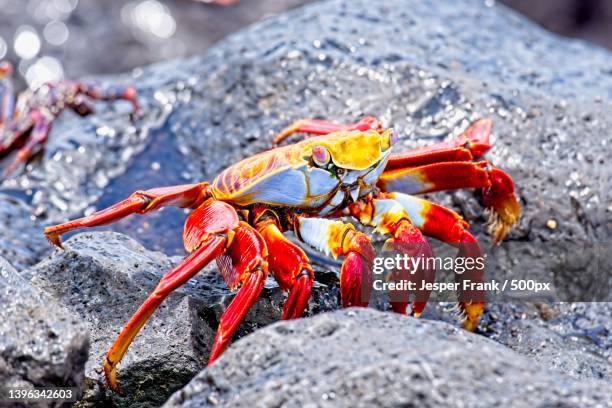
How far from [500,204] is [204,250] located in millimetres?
1449

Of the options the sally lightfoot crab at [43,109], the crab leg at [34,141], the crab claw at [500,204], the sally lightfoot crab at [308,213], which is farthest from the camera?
the sally lightfoot crab at [43,109]

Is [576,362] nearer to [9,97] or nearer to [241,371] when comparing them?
[241,371]

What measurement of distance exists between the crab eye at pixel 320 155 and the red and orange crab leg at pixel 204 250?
33 cm

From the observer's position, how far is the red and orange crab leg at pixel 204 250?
229 centimetres

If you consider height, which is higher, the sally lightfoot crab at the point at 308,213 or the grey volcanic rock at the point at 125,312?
the sally lightfoot crab at the point at 308,213

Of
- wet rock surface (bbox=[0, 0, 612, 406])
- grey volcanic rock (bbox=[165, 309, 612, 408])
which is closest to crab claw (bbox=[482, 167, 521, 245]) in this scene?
wet rock surface (bbox=[0, 0, 612, 406])

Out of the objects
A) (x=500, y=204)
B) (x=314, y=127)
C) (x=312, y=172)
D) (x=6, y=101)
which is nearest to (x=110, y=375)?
(x=312, y=172)

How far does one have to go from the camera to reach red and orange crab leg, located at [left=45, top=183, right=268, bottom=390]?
2.29 metres

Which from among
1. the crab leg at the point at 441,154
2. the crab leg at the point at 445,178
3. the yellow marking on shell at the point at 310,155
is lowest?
the crab leg at the point at 445,178

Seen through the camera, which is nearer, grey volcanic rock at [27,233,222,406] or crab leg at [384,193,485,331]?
grey volcanic rock at [27,233,222,406]

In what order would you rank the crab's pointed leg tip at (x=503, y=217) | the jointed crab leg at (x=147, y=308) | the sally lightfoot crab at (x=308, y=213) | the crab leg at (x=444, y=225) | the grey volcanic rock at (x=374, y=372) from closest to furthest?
the grey volcanic rock at (x=374, y=372) < the jointed crab leg at (x=147, y=308) < the sally lightfoot crab at (x=308, y=213) < the crab leg at (x=444, y=225) < the crab's pointed leg tip at (x=503, y=217)

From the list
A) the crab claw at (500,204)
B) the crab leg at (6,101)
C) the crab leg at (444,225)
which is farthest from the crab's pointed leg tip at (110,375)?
the crab leg at (6,101)

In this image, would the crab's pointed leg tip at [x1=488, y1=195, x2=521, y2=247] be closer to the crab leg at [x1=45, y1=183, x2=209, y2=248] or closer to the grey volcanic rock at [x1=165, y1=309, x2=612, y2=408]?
the crab leg at [x1=45, y1=183, x2=209, y2=248]

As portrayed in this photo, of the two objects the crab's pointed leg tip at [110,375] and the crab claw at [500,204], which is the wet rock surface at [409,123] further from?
the crab's pointed leg tip at [110,375]
